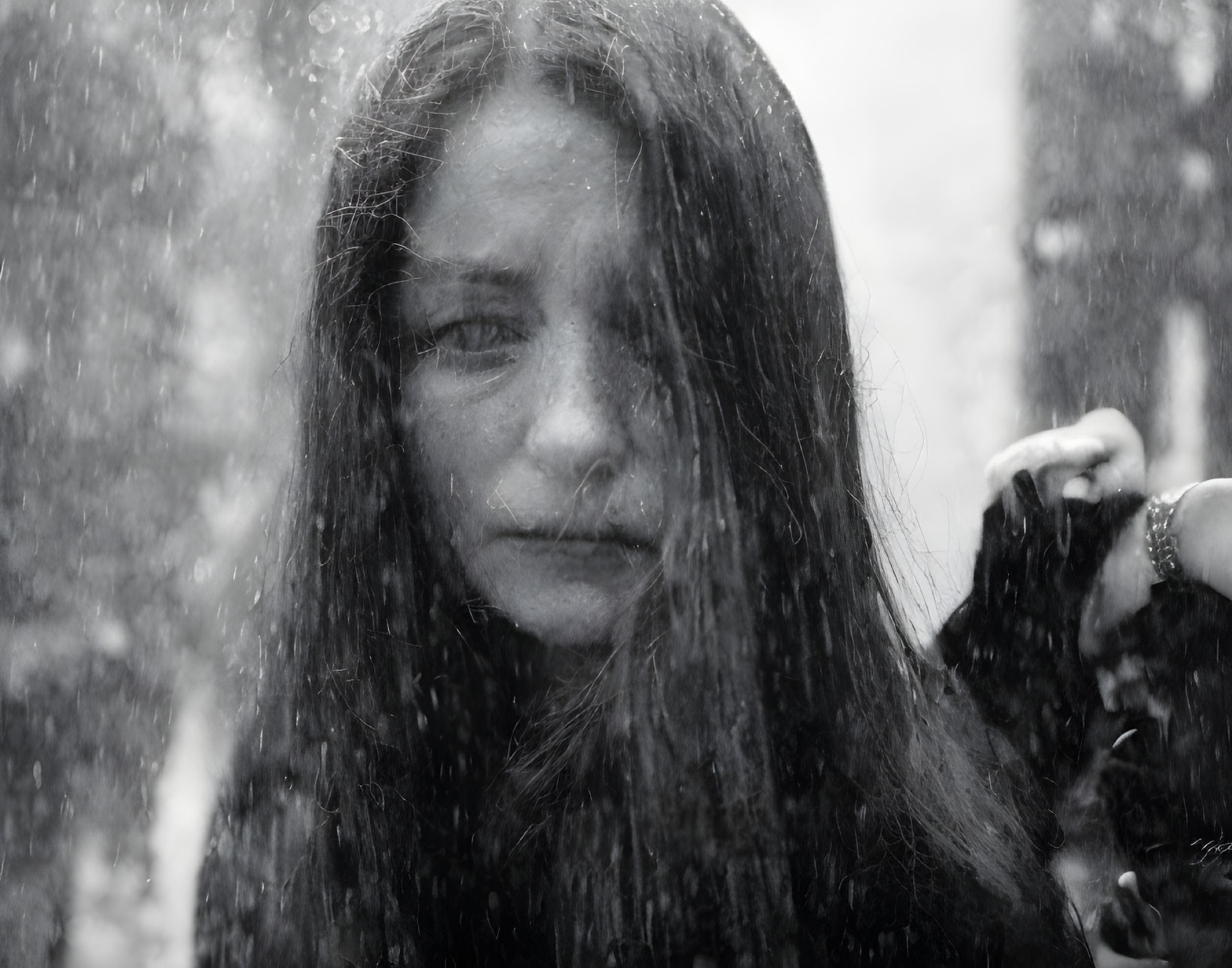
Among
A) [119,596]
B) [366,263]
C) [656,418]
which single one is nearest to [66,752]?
[119,596]

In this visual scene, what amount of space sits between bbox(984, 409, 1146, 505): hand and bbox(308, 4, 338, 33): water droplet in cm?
102

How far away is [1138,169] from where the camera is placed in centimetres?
126

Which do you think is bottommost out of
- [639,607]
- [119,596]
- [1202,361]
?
[639,607]

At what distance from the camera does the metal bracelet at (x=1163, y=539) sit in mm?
888

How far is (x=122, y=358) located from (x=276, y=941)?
1214 mm

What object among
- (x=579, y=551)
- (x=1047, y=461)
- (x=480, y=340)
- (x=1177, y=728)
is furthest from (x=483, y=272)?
(x=1177, y=728)

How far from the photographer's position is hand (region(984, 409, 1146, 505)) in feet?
3.10

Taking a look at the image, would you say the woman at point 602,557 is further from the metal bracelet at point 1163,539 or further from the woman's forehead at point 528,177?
the metal bracelet at point 1163,539

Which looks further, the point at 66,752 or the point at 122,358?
the point at 66,752

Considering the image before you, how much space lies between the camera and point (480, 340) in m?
0.75

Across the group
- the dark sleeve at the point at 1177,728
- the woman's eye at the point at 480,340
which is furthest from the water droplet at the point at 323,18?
the dark sleeve at the point at 1177,728

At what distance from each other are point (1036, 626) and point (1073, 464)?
0.54 feet

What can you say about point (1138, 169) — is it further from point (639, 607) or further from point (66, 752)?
point (66, 752)

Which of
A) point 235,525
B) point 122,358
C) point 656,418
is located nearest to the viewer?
point 656,418
